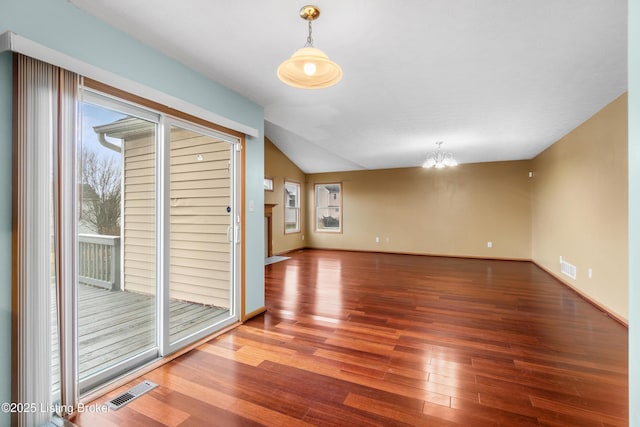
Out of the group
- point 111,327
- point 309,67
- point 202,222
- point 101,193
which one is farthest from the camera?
point 202,222

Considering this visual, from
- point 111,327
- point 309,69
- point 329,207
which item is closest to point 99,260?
point 111,327

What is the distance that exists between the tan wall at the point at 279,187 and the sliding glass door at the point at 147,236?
13.5ft

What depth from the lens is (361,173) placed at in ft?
27.6

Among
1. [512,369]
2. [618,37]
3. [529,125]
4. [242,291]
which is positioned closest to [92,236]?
[242,291]

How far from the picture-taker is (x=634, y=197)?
0.95 metres

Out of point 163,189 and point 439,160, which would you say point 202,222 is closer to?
point 163,189

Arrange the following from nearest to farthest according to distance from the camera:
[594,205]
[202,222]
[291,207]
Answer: [202,222] → [594,205] → [291,207]

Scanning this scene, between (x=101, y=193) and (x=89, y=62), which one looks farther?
(x=101, y=193)

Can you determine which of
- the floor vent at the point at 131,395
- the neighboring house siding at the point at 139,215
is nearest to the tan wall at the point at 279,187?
the neighboring house siding at the point at 139,215

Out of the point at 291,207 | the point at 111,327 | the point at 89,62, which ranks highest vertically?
the point at 89,62

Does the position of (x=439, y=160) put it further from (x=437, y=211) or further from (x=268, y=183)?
(x=268, y=183)

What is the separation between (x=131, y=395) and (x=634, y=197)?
2650 mm

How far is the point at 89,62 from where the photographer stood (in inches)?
72.0

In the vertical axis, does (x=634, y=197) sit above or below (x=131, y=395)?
above
